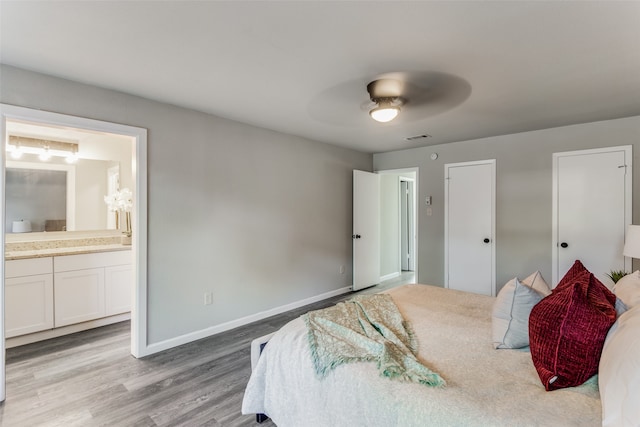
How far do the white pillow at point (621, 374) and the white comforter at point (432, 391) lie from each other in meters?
0.11

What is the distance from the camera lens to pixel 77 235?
3.82m

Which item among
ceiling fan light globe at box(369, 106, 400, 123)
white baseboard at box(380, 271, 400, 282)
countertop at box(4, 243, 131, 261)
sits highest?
ceiling fan light globe at box(369, 106, 400, 123)

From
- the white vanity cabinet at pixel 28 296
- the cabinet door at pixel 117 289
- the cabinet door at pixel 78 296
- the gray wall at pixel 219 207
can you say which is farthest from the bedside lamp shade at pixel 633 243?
the white vanity cabinet at pixel 28 296

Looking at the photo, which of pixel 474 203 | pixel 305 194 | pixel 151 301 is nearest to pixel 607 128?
pixel 474 203

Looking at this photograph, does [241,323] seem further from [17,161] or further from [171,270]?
[17,161]

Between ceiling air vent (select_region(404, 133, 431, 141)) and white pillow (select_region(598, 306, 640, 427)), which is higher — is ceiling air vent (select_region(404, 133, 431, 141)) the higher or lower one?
the higher one

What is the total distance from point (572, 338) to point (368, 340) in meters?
0.89

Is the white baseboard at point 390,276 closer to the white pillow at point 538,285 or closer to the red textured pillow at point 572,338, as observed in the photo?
the white pillow at point 538,285

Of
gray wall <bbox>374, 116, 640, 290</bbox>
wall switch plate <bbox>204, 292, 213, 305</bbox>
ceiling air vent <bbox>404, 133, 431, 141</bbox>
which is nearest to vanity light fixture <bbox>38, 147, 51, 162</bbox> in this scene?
wall switch plate <bbox>204, 292, 213, 305</bbox>

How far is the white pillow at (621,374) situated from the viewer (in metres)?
0.94

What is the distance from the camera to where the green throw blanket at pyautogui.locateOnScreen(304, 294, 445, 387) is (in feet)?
4.55

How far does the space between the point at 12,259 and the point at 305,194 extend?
124 inches

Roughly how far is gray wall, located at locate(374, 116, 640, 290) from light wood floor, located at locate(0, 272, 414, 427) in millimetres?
3364

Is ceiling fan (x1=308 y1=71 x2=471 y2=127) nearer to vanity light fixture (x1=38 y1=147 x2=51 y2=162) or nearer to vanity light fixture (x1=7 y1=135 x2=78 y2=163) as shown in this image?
vanity light fixture (x1=7 y1=135 x2=78 y2=163)
